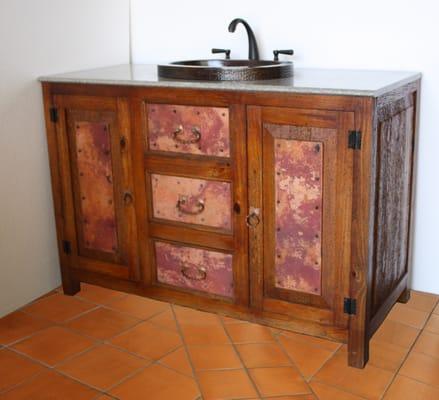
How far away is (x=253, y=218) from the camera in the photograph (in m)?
2.37

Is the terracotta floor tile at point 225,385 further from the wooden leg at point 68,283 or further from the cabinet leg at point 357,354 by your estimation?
the wooden leg at point 68,283

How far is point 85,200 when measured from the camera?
2.76 m

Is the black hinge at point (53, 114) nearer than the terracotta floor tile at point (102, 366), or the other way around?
the terracotta floor tile at point (102, 366)

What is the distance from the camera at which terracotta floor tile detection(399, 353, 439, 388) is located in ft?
7.08

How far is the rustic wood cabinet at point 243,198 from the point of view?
7.13ft

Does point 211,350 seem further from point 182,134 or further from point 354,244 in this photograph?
point 182,134

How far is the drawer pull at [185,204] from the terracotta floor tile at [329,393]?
0.76 meters

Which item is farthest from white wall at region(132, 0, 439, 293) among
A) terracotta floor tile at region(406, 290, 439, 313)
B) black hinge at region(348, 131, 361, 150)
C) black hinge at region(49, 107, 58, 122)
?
black hinge at region(49, 107, 58, 122)

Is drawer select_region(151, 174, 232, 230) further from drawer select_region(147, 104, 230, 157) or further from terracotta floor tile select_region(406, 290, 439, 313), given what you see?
terracotta floor tile select_region(406, 290, 439, 313)

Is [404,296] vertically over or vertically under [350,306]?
under

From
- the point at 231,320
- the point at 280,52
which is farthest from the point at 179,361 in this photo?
the point at 280,52

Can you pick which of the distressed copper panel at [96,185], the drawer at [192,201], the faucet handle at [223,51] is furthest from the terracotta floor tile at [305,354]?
the faucet handle at [223,51]

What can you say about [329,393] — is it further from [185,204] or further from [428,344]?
[185,204]

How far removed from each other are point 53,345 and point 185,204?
0.73 meters
